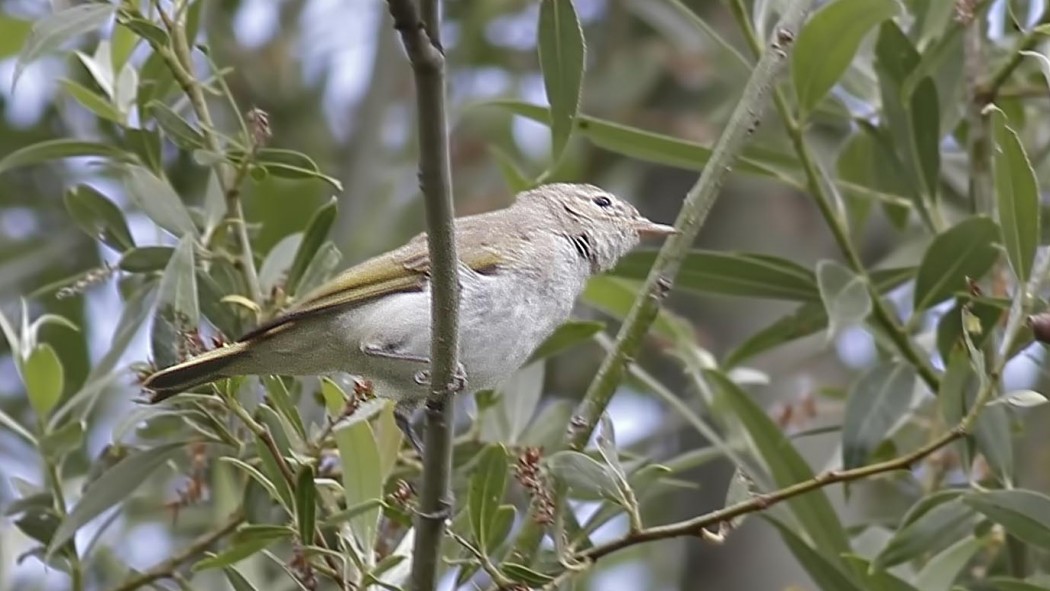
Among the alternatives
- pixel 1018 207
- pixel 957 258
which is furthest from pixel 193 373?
pixel 957 258

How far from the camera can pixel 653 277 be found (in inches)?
113

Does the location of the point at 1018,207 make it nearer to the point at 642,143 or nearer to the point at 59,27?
the point at 642,143

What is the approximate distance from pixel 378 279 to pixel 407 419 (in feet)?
0.97

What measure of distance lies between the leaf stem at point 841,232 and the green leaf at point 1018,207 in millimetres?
563

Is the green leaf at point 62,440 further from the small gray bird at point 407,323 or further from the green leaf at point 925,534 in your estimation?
the green leaf at point 925,534

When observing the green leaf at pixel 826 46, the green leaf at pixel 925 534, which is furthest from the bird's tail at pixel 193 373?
the green leaf at pixel 826 46

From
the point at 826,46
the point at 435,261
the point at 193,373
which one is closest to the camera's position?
the point at 435,261

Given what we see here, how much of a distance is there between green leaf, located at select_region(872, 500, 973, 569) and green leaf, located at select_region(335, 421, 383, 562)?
96 centimetres

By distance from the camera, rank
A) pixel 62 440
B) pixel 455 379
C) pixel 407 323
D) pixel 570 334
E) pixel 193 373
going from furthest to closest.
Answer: pixel 570 334
pixel 62 440
pixel 407 323
pixel 193 373
pixel 455 379

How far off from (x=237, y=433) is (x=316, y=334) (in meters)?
0.25

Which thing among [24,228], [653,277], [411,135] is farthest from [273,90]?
[653,277]

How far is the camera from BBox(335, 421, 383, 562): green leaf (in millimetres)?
2627

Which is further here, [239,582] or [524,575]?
[239,582]

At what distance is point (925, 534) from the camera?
10.1 feet
